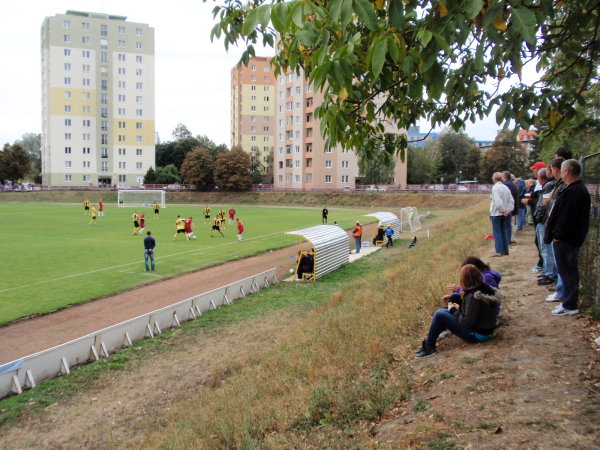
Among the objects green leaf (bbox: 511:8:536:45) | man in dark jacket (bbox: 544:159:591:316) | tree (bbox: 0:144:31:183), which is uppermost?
tree (bbox: 0:144:31:183)

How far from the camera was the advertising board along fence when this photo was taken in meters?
9.30

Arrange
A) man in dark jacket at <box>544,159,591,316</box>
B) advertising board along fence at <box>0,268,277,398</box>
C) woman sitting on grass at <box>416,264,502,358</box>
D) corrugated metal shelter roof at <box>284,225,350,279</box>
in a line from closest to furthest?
1. woman sitting on grass at <box>416,264,502,358</box>
2. man in dark jacket at <box>544,159,591,316</box>
3. advertising board along fence at <box>0,268,277,398</box>
4. corrugated metal shelter roof at <box>284,225,350,279</box>

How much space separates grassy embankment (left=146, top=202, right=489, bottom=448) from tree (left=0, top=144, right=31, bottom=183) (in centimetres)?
10441

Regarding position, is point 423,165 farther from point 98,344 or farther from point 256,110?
point 98,344

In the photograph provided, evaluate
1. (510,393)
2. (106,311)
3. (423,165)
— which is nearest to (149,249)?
(106,311)

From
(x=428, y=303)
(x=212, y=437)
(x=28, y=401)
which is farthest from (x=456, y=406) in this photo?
(x=28, y=401)

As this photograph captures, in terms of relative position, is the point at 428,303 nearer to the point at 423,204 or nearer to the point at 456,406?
the point at 456,406

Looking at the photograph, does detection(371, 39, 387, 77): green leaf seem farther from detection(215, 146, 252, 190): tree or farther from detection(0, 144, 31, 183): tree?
detection(0, 144, 31, 183): tree

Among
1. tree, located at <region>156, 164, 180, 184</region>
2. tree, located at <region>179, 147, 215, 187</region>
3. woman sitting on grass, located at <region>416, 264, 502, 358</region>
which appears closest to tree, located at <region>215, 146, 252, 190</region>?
tree, located at <region>179, 147, 215, 187</region>

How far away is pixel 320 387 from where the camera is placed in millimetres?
6219

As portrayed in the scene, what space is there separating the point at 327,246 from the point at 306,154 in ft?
229

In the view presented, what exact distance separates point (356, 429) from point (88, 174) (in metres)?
98.8

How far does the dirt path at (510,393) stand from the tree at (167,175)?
95206mm

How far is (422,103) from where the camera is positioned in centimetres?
641
